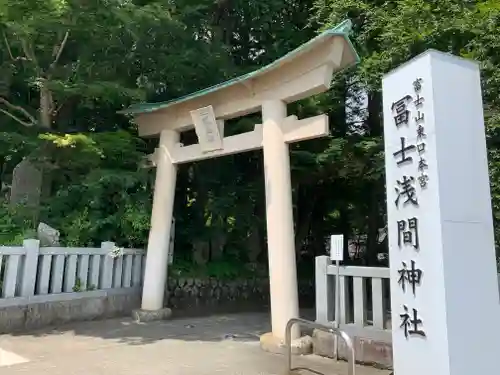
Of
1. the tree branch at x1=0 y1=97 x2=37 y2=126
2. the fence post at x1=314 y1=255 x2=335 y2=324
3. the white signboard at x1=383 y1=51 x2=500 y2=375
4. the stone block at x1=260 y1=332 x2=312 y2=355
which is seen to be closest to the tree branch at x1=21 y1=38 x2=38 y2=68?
the tree branch at x1=0 y1=97 x2=37 y2=126

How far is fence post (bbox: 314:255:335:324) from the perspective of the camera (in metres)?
A: 6.17

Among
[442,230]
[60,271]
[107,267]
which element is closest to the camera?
[442,230]

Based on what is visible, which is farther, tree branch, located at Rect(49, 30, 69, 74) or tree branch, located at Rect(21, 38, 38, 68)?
tree branch, located at Rect(49, 30, 69, 74)

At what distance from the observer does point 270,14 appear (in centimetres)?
1208

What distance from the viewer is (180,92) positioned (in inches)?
405

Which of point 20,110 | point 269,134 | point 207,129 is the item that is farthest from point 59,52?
point 269,134

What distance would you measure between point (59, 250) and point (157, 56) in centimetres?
435

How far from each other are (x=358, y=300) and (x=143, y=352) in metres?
2.96

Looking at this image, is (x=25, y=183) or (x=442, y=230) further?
(x=25, y=183)

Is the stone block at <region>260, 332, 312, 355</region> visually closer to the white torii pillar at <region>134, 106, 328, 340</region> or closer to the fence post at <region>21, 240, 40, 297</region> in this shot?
the white torii pillar at <region>134, 106, 328, 340</region>

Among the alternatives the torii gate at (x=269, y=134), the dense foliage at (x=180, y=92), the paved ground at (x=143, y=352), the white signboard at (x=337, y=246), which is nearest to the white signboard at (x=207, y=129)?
the torii gate at (x=269, y=134)

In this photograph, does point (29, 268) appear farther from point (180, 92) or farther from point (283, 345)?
point (180, 92)

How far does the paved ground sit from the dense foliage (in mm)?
2026

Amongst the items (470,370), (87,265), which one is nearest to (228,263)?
(87,265)
